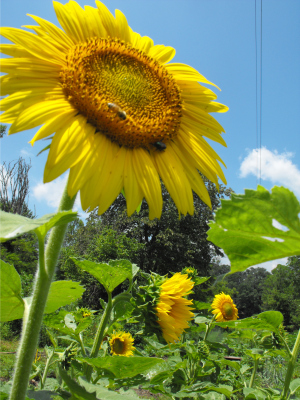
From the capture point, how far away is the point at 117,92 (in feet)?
3.06

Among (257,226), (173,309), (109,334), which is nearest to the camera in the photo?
(257,226)

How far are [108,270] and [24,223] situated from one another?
0.50 meters

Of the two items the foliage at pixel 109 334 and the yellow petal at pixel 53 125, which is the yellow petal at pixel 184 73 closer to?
the yellow petal at pixel 53 125

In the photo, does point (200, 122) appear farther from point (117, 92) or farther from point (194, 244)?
point (194, 244)

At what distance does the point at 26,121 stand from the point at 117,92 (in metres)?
0.32

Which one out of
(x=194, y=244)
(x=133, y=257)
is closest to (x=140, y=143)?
(x=133, y=257)

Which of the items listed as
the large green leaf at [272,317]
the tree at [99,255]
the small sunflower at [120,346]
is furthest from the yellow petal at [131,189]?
the tree at [99,255]

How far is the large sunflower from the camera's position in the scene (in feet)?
2.37

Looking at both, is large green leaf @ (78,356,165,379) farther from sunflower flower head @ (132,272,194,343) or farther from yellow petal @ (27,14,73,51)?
yellow petal @ (27,14,73,51)

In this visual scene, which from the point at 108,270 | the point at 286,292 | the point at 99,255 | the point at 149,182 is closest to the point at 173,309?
the point at 108,270

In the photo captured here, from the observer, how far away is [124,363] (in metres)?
0.76

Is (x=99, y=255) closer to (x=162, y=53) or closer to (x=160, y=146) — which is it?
(x=162, y=53)

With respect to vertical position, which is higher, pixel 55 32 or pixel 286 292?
pixel 55 32

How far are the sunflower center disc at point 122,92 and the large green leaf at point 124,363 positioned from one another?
0.53 m
